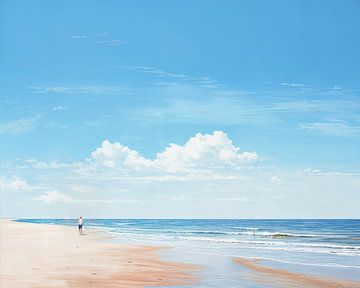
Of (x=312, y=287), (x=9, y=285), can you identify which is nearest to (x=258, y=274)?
(x=312, y=287)

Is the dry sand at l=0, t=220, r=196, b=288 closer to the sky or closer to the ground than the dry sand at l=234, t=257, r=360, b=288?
closer to the sky

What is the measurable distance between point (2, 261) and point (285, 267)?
344 inches

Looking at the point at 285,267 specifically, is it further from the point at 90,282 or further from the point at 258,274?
the point at 90,282

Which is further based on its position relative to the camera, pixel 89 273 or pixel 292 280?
pixel 292 280

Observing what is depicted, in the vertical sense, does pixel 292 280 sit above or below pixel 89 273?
below

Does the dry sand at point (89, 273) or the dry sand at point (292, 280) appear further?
the dry sand at point (292, 280)

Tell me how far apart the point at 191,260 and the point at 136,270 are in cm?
403

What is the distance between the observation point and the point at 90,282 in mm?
11391

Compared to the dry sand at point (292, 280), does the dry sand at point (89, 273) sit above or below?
above

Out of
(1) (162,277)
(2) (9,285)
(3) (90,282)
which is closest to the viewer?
(2) (9,285)

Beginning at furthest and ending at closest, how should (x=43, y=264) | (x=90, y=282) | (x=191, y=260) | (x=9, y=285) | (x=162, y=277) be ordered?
1. (x=191, y=260)
2. (x=43, y=264)
3. (x=162, y=277)
4. (x=90, y=282)
5. (x=9, y=285)

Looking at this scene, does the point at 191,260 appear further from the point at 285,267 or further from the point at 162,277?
the point at 162,277

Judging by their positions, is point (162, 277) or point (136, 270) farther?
point (136, 270)

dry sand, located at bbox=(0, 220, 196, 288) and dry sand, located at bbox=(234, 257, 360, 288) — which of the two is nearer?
dry sand, located at bbox=(0, 220, 196, 288)
